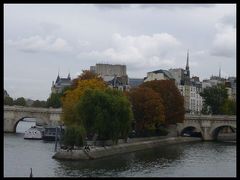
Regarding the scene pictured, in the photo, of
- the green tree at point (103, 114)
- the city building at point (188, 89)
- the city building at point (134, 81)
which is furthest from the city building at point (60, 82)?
the green tree at point (103, 114)

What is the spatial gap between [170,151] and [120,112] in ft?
28.7

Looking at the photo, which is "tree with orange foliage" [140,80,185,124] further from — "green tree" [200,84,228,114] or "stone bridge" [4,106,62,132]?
"green tree" [200,84,228,114]

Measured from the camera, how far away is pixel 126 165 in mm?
40781

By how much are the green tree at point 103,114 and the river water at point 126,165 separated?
93.0 inches

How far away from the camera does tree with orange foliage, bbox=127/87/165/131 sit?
6272cm

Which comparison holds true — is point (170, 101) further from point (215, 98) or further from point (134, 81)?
point (134, 81)

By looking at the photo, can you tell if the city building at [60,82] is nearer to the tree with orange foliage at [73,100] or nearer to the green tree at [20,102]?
the green tree at [20,102]

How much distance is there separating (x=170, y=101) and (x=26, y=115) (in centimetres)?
1804

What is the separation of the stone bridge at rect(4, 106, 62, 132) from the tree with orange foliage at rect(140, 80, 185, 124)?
12.0 m

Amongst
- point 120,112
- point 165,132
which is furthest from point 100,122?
point 165,132

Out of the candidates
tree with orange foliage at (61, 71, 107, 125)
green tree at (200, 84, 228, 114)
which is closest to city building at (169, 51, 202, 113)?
green tree at (200, 84, 228, 114)

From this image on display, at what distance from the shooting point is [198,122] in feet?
252

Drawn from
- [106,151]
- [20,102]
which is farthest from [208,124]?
[20,102]

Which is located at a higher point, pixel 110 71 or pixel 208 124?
pixel 110 71
